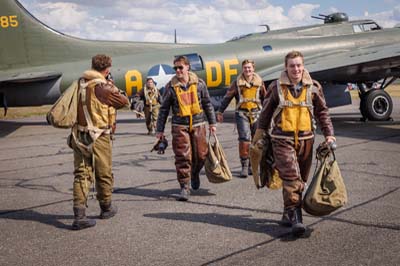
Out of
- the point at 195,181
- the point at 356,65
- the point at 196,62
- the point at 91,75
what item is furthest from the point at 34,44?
the point at 91,75

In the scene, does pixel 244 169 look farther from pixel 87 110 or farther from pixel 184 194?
pixel 87 110

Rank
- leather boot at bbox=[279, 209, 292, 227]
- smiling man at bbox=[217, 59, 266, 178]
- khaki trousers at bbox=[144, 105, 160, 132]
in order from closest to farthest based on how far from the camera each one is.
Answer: leather boot at bbox=[279, 209, 292, 227], smiling man at bbox=[217, 59, 266, 178], khaki trousers at bbox=[144, 105, 160, 132]

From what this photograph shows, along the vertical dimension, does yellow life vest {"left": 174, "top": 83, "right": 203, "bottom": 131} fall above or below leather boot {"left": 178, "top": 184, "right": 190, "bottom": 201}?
above

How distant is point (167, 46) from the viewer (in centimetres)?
1830

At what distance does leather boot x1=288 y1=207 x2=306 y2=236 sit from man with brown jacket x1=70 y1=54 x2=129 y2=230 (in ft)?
7.13

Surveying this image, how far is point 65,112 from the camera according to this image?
5559 millimetres

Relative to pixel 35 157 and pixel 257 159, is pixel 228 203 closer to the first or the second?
pixel 257 159

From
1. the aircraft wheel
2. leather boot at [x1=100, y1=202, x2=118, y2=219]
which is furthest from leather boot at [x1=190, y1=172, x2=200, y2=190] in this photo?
the aircraft wheel

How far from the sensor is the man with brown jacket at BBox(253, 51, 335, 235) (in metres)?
5.08

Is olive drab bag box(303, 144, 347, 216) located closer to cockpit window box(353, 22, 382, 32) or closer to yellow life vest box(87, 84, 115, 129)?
yellow life vest box(87, 84, 115, 129)

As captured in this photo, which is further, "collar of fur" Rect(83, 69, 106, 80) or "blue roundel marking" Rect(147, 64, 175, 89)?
"blue roundel marking" Rect(147, 64, 175, 89)

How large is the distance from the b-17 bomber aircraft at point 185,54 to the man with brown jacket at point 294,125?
35.4ft

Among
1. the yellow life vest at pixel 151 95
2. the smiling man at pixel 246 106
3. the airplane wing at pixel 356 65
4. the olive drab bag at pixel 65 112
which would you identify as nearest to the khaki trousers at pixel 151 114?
the yellow life vest at pixel 151 95

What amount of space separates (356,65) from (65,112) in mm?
11962
